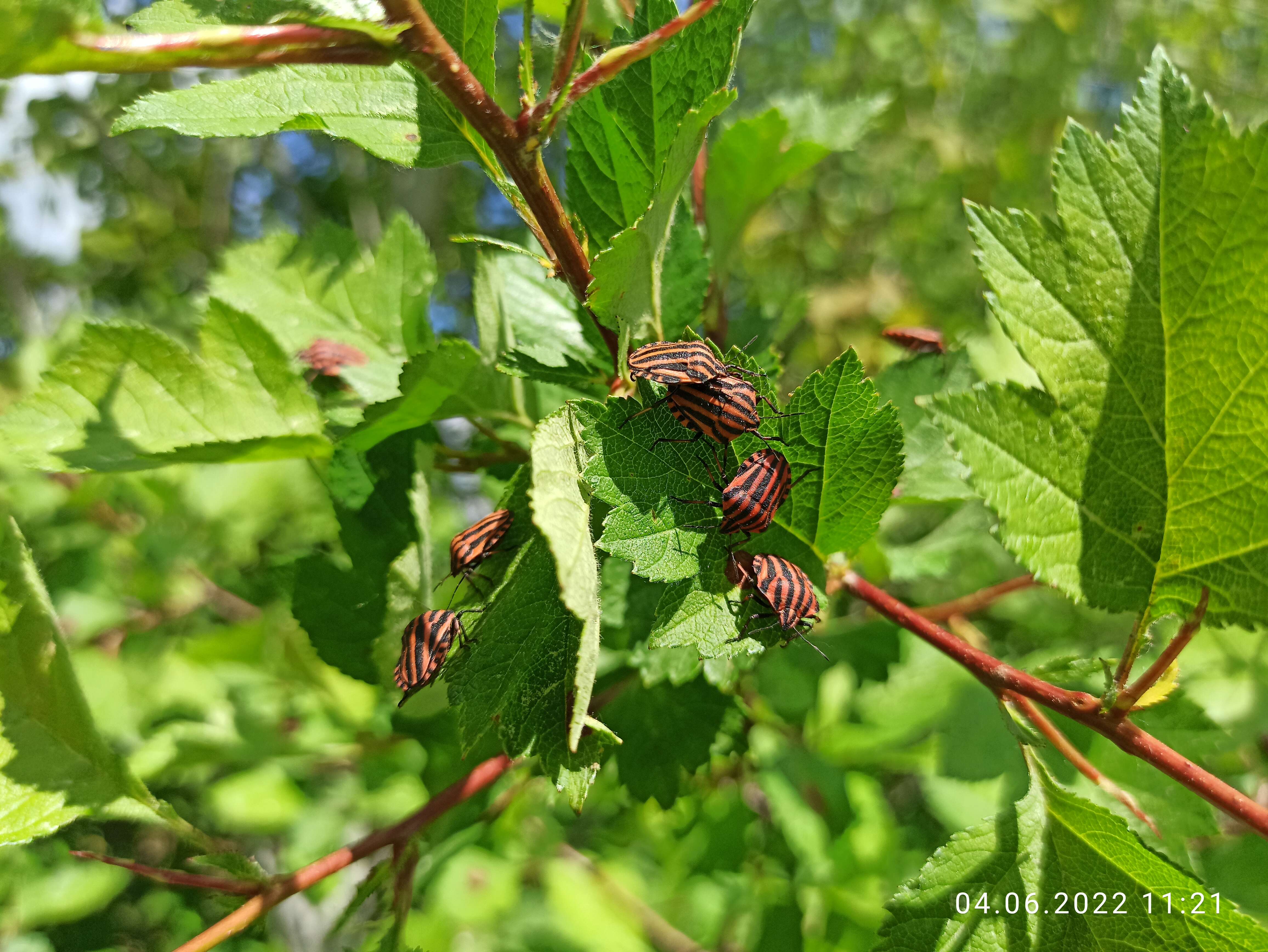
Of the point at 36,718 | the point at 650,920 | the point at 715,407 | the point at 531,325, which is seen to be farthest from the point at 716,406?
the point at 650,920

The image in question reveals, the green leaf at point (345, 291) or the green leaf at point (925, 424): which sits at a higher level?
the green leaf at point (345, 291)

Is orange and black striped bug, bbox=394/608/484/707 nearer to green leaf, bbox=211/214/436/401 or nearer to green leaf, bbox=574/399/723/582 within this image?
green leaf, bbox=574/399/723/582

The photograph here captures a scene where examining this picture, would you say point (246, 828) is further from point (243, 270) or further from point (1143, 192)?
point (1143, 192)

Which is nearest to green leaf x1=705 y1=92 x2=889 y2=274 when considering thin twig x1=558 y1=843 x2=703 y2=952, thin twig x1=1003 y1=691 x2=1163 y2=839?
thin twig x1=1003 y1=691 x2=1163 y2=839

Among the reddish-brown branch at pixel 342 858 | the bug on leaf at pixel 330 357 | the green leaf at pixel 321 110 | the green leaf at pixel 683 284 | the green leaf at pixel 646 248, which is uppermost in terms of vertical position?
the green leaf at pixel 321 110

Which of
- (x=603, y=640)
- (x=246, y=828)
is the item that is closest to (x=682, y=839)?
(x=603, y=640)

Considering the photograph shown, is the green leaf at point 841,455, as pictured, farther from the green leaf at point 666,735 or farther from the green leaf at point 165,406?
the green leaf at point 165,406

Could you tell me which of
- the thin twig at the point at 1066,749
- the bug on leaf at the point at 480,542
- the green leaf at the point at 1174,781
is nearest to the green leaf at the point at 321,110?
the bug on leaf at the point at 480,542
